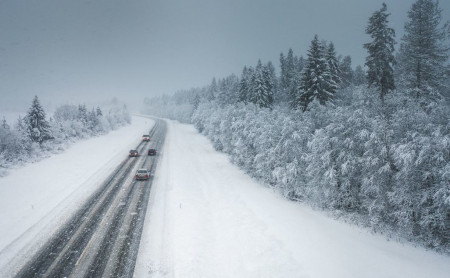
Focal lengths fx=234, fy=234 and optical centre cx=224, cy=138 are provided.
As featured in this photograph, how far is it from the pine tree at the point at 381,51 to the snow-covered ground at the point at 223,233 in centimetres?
1527

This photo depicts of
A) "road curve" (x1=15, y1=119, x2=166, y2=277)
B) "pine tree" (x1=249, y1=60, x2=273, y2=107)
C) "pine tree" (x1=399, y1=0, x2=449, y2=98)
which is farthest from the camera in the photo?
"pine tree" (x1=249, y1=60, x2=273, y2=107)

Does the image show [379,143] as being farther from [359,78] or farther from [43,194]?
[359,78]

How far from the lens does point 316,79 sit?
27.3m

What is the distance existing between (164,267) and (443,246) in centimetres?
1355

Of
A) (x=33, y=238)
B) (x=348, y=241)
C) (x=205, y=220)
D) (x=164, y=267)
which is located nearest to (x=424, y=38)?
(x=348, y=241)

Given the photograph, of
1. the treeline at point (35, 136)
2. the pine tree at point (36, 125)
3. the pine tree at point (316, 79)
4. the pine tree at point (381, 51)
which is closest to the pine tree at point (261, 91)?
the pine tree at point (316, 79)

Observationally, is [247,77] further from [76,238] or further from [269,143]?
[76,238]

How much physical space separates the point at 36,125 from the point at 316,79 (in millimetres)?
41286

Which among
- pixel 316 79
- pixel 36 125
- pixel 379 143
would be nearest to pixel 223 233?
pixel 379 143

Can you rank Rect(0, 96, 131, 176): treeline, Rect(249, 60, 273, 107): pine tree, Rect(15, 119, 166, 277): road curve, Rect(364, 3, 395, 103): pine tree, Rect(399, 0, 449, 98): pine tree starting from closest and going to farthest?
Rect(15, 119, 166, 277): road curve, Rect(399, 0, 449, 98): pine tree, Rect(364, 3, 395, 103): pine tree, Rect(0, 96, 131, 176): treeline, Rect(249, 60, 273, 107): pine tree

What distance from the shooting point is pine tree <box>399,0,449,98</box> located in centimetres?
2045

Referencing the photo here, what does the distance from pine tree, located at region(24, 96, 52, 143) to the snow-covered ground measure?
14.3 meters

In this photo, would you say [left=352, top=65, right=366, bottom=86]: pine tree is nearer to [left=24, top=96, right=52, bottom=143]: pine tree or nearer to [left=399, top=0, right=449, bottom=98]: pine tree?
[left=399, top=0, right=449, bottom=98]: pine tree

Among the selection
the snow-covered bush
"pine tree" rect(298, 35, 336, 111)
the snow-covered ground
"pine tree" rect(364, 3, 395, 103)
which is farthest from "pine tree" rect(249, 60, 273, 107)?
the snow-covered ground
